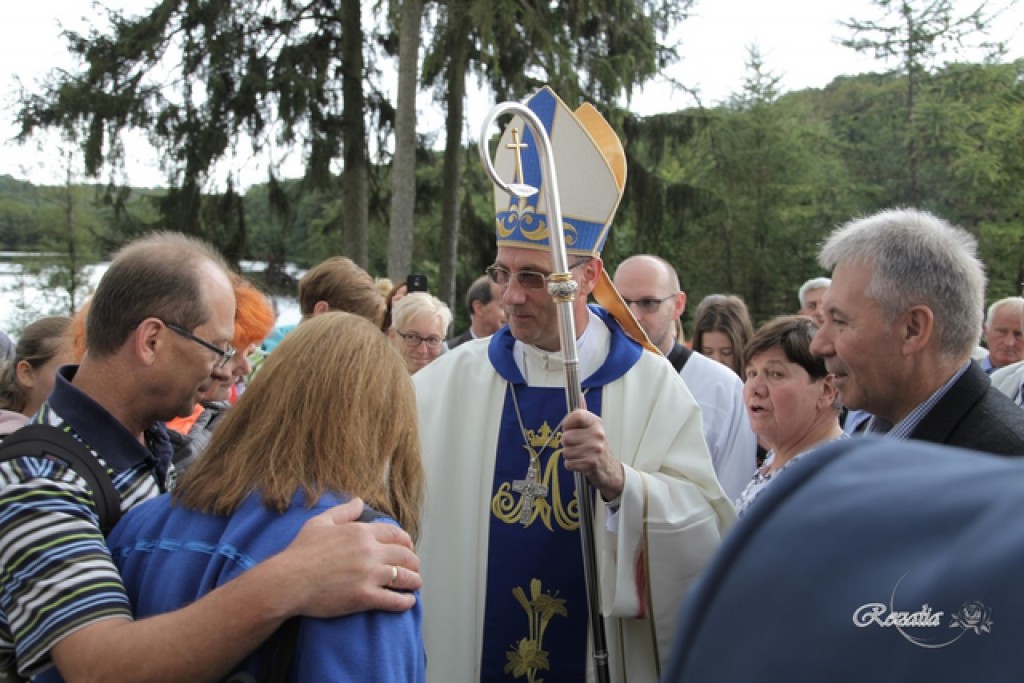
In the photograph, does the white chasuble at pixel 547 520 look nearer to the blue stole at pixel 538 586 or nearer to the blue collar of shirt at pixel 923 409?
the blue stole at pixel 538 586

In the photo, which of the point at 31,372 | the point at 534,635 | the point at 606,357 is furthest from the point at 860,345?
the point at 31,372

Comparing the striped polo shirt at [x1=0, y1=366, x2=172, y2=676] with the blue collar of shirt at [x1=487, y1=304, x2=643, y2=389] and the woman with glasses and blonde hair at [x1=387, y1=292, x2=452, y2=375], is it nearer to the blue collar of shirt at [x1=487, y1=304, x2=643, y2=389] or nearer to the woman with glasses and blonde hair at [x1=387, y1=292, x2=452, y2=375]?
the blue collar of shirt at [x1=487, y1=304, x2=643, y2=389]

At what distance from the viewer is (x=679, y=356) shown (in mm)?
5160

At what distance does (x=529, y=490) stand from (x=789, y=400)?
91 centimetres

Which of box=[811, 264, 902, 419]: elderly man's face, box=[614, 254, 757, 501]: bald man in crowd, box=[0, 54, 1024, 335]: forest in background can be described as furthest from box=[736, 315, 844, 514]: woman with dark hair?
box=[0, 54, 1024, 335]: forest in background

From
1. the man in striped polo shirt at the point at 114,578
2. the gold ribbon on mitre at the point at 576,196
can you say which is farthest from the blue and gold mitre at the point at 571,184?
the man in striped polo shirt at the point at 114,578

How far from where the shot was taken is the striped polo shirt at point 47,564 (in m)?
1.58

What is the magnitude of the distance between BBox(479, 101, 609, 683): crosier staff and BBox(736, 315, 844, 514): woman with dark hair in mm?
630

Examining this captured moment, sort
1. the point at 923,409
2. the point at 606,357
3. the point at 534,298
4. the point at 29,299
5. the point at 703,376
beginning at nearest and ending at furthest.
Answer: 1. the point at 923,409
2. the point at 534,298
3. the point at 606,357
4. the point at 703,376
5. the point at 29,299

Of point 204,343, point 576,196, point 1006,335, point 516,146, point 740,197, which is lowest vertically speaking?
point 1006,335

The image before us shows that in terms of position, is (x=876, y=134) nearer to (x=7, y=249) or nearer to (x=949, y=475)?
(x=7, y=249)

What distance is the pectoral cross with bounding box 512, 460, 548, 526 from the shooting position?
3.07 meters

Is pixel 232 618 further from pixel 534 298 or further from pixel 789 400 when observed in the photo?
pixel 789 400

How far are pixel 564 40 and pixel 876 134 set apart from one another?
16.7 m
